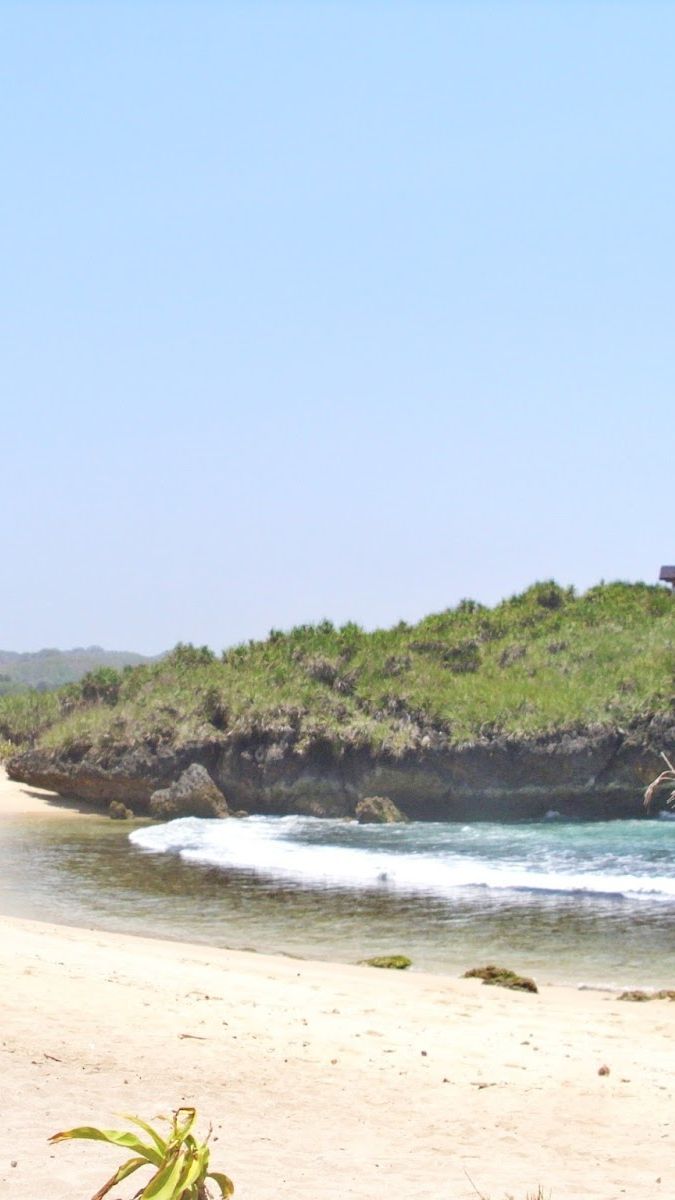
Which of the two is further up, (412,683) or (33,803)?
(412,683)

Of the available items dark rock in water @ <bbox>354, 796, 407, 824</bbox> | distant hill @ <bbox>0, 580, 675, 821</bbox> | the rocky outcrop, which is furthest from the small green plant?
distant hill @ <bbox>0, 580, 675, 821</bbox>

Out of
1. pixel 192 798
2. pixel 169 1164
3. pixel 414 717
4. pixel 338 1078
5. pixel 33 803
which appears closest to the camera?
pixel 169 1164

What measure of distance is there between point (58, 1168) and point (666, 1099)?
4.33 meters

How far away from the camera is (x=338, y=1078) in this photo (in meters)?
9.06

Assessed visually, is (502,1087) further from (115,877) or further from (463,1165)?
(115,877)

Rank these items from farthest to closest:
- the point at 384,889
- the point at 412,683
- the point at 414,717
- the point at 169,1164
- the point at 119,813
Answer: the point at 412,683 < the point at 119,813 < the point at 414,717 < the point at 384,889 < the point at 169,1164

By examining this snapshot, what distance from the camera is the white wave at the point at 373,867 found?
20734 mm

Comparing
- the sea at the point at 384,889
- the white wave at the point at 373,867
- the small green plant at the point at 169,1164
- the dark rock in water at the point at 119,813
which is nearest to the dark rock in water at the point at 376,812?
the sea at the point at 384,889

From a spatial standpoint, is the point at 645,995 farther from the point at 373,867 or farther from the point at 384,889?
the point at 373,867

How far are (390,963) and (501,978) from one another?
1571mm

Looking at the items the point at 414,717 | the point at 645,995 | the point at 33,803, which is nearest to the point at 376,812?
the point at 414,717

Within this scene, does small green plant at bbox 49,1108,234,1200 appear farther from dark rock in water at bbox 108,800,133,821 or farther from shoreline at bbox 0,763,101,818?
shoreline at bbox 0,763,101,818

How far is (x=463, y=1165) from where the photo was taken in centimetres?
724

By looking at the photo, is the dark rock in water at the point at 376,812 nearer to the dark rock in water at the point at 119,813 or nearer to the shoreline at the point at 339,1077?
the dark rock in water at the point at 119,813
